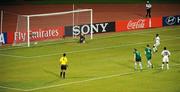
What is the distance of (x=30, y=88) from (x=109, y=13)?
141 feet

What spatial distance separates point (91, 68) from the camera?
4512cm

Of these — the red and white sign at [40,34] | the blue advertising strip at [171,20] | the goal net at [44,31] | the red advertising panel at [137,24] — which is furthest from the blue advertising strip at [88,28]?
the blue advertising strip at [171,20]

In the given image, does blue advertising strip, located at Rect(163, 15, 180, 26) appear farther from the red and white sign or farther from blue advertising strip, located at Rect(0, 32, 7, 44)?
blue advertising strip, located at Rect(0, 32, 7, 44)

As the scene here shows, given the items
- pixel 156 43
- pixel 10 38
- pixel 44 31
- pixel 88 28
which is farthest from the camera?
pixel 88 28

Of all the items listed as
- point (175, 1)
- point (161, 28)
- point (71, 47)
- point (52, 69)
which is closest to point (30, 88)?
point (52, 69)

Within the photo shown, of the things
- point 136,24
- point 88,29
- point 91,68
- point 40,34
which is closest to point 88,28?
point 88,29

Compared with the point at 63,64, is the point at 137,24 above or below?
above

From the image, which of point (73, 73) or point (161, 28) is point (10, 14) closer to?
point (161, 28)

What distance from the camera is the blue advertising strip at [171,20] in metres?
70.0

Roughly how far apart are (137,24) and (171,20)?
4.93 metres

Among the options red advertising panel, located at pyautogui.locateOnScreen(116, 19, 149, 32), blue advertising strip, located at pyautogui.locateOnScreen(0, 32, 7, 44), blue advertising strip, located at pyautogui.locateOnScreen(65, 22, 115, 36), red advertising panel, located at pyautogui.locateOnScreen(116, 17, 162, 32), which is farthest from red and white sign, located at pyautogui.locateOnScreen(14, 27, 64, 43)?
red advertising panel, located at pyautogui.locateOnScreen(116, 17, 162, 32)

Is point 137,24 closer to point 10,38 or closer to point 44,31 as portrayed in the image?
point 44,31

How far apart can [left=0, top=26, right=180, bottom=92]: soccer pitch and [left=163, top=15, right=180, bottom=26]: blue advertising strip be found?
7.65 m

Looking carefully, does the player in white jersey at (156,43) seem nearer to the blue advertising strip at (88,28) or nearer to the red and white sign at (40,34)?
the blue advertising strip at (88,28)
